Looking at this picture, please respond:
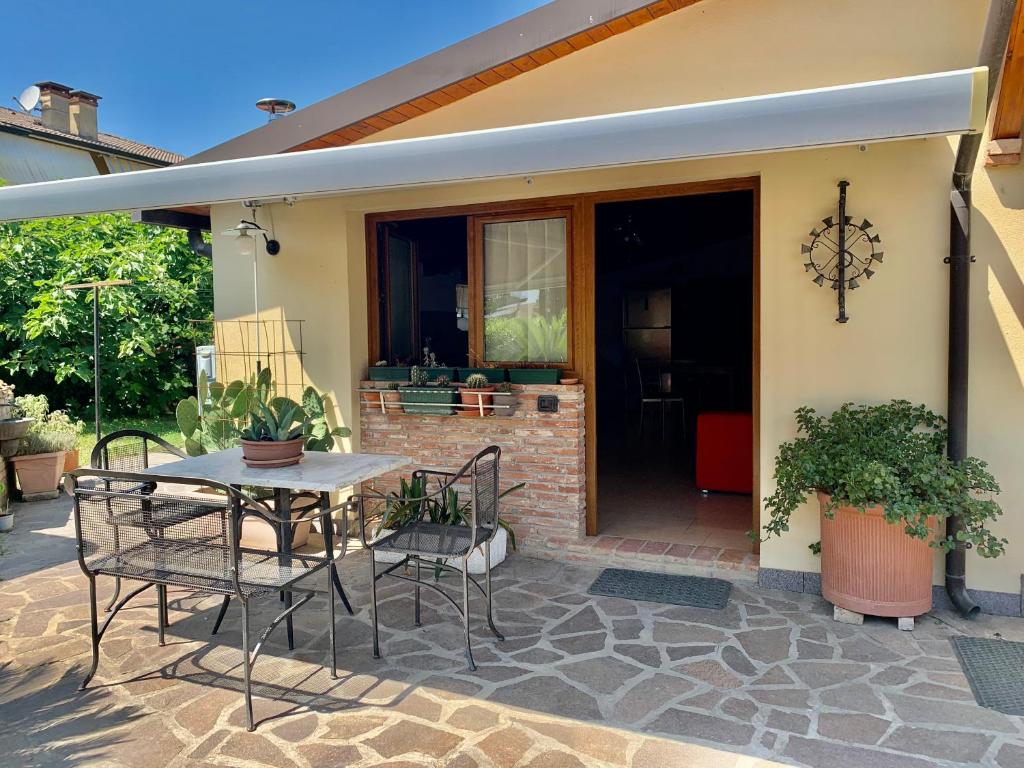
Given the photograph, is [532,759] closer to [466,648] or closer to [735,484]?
[466,648]

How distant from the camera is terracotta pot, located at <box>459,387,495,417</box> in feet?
18.0

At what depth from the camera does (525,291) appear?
5.70 meters

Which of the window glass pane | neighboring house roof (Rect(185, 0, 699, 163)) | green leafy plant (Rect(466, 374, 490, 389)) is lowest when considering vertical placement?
green leafy plant (Rect(466, 374, 490, 389))

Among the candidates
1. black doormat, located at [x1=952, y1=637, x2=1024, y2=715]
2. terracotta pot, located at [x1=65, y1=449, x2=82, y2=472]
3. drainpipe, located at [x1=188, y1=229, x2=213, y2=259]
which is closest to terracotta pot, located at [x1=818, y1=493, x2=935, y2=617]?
black doormat, located at [x1=952, y1=637, x2=1024, y2=715]

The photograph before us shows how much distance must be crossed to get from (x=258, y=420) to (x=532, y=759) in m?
2.28

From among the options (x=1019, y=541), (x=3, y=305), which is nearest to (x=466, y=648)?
(x=1019, y=541)

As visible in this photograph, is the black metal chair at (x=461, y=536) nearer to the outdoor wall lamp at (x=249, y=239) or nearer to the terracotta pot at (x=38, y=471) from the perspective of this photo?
the outdoor wall lamp at (x=249, y=239)

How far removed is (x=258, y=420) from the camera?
4.00 m

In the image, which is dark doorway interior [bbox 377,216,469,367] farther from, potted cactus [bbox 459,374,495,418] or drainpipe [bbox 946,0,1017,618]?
drainpipe [bbox 946,0,1017,618]

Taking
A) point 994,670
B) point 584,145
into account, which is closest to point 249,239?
point 584,145

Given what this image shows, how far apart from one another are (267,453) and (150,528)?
745 mm

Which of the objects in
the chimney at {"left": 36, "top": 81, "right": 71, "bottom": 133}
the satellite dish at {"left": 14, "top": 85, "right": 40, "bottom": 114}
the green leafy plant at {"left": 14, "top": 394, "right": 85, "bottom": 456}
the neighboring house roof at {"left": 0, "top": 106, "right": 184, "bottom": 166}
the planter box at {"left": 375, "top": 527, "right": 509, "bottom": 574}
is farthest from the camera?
the chimney at {"left": 36, "top": 81, "right": 71, "bottom": 133}

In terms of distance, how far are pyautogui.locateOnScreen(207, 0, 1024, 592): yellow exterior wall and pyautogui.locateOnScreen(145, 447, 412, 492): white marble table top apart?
2539 mm

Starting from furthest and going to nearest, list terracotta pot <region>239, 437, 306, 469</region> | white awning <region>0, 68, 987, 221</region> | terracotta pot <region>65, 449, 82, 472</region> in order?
terracotta pot <region>65, 449, 82, 472</region>, terracotta pot <region>239, 437, 306, 469</region>, white awning <region>0, 68, 987, 221</region>
